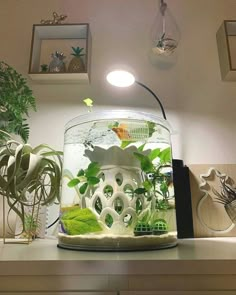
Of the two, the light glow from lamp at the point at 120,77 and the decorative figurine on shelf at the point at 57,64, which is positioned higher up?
the decorative figurine on shelf at the point at 57,64

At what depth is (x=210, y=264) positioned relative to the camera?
0.50 meters

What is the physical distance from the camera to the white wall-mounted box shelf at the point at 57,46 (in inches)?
48.1

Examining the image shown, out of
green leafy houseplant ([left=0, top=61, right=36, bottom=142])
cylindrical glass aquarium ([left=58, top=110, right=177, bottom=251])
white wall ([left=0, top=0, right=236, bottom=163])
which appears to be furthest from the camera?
white wall ([left=0, top=0, right=236, bottom=163])

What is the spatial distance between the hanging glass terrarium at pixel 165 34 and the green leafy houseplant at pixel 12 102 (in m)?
0.63

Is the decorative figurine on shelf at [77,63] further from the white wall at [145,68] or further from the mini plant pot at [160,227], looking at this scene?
the mini plant pot at [160,227]

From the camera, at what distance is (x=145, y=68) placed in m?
1.30

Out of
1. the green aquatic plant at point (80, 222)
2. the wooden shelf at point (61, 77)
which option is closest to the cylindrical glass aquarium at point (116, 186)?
the green aquatic plant at point (80, 222)

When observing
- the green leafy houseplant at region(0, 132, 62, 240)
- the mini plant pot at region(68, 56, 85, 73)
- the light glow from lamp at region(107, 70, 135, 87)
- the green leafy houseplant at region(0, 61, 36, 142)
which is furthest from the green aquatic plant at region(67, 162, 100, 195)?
the mini plant pot at region(68, 56, 85, 73)

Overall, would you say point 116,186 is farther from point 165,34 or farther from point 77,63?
point 165,34

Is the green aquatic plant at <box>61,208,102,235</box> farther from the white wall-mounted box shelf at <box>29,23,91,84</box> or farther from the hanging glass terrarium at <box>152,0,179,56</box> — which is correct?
the hanging glass terrarium at <box>152,0,179,56</box>

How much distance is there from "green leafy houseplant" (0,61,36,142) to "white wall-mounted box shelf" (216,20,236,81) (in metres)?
0.86

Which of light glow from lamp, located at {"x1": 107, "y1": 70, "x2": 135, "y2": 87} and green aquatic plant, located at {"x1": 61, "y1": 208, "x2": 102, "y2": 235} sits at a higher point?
light glow from lamp, located at {"x1": 107, "y1": 70, "x2": 135, "y2": 87}

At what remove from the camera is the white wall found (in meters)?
1.19

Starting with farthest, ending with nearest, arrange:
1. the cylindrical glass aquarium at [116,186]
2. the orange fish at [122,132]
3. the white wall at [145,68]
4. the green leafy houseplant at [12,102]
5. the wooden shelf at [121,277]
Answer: the white wall at [145,68], the green leafy houseplant at [12,102], the orange fish at [122,132], the cylindrical glass aquarium at [116,186], the wooden shelf at [121,277]
